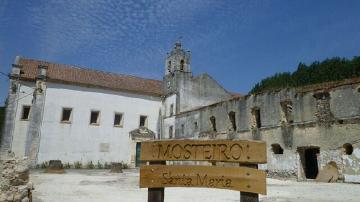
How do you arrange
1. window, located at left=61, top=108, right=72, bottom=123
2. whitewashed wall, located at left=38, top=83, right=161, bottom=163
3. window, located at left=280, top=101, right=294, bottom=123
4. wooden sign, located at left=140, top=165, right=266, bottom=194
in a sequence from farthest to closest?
window, located at left=61, top=108, right=72, bottom=123 → whitewashed wall, located at left=38, top=83, right=161, bottom=163 → window, located at left=280, top=101, right=294, bottom=123 → wooden sign, located at left=140, top=165, right=266, bottom=194

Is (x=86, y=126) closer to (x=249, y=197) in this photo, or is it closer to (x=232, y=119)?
(x=232, y=119)

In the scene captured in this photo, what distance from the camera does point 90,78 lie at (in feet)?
107

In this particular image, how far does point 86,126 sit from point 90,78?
5401 mm

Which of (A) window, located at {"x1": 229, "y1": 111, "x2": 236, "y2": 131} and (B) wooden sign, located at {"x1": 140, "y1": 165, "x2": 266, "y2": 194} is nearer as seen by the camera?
(B) wooden sign, located at {"x1": 140, "y1": 165, "x2": 266, "y2": 194}

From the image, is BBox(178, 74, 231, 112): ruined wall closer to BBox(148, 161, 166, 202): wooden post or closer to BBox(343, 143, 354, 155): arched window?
BBox(343, 143, 354, 155): arched window

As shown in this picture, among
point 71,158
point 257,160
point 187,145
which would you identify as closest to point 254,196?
point 257,160

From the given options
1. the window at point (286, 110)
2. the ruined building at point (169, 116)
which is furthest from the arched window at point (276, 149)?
the window at point (286, 110)

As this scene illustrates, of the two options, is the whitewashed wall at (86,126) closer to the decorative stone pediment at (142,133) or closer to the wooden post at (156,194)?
the decorative stone pediment at (142,133)

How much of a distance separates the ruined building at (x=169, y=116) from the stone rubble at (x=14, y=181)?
50.8ft


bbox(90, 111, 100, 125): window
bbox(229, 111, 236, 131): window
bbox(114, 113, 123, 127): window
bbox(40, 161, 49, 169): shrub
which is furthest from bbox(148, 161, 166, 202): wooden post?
bbox(114, 113, 123, 127): window

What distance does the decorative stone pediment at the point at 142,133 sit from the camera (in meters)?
32.4

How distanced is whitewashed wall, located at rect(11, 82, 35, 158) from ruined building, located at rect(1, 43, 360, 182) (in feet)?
0.27

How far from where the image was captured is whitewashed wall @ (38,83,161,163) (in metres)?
28.8

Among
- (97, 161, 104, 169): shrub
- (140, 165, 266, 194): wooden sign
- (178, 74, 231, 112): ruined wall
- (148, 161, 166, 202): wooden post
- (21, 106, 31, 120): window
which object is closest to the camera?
(140, 165, 266, 194): wooden sign
